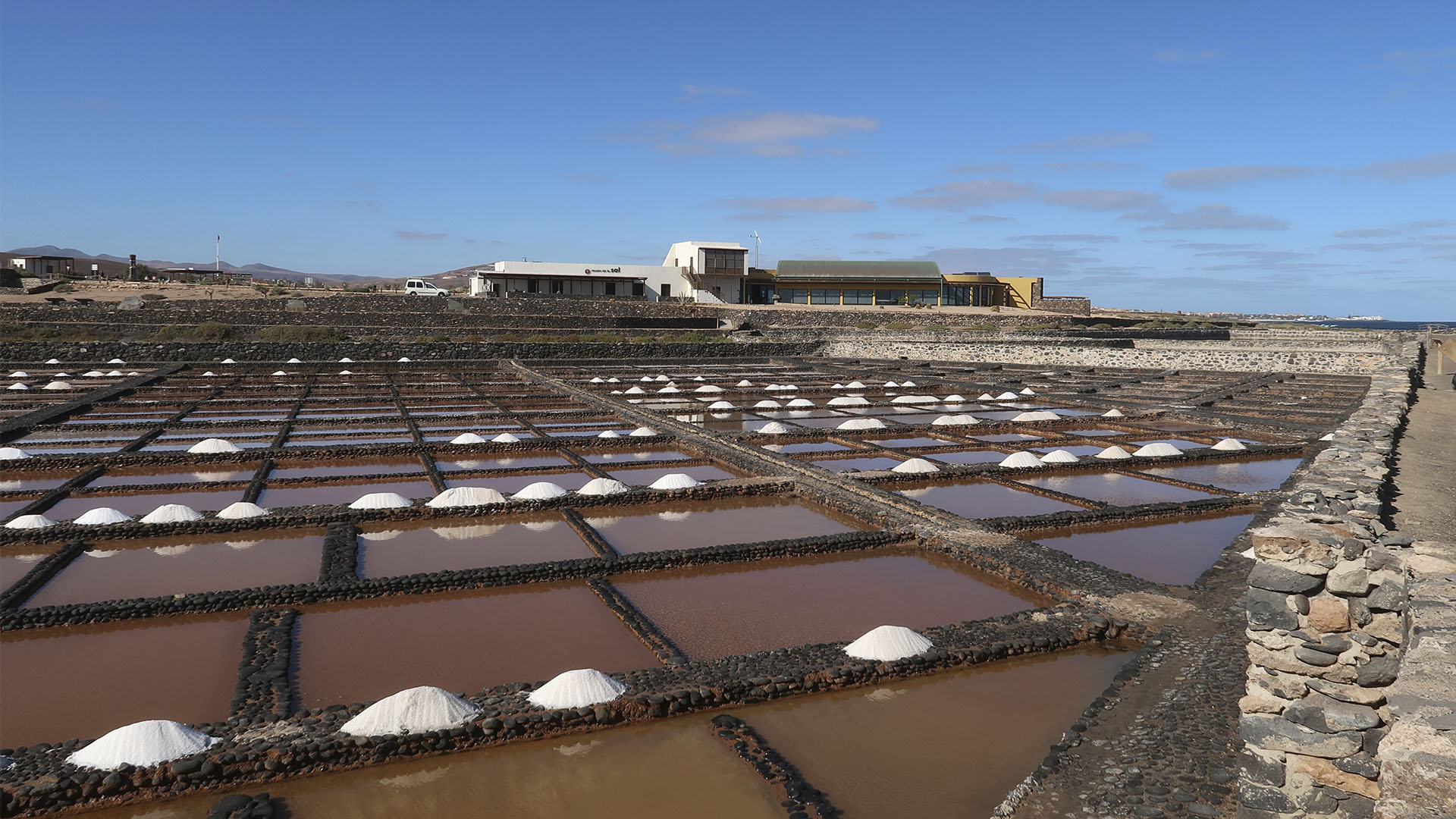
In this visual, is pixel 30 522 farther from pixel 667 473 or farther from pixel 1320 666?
pixel 1320 666

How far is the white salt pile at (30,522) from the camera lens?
29.2 ft

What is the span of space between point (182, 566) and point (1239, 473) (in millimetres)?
13213

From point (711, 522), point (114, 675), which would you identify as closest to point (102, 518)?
point (114, 675)

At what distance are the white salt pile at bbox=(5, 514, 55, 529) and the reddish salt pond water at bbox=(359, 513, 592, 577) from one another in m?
3.00

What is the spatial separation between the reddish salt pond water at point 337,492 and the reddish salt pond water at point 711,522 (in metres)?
2.67

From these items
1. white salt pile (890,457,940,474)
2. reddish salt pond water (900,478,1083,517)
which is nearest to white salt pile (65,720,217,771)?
reddish salt pond water (900,478,1083,517)

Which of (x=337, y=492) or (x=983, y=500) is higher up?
(x=983, y=500)

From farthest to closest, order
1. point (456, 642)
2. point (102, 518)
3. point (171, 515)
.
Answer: point (171, 515) → point (102, 518) → point (456, 642)

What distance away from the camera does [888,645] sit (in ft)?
19.6

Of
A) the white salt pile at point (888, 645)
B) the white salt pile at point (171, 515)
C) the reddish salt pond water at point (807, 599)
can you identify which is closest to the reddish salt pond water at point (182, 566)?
the white salt pile at point (171, 515)

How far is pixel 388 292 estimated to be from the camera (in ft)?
153

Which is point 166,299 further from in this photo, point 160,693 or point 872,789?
point 872,789

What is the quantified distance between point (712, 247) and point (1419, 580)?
1829 inches

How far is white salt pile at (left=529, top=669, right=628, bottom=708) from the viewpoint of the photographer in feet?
16.9
